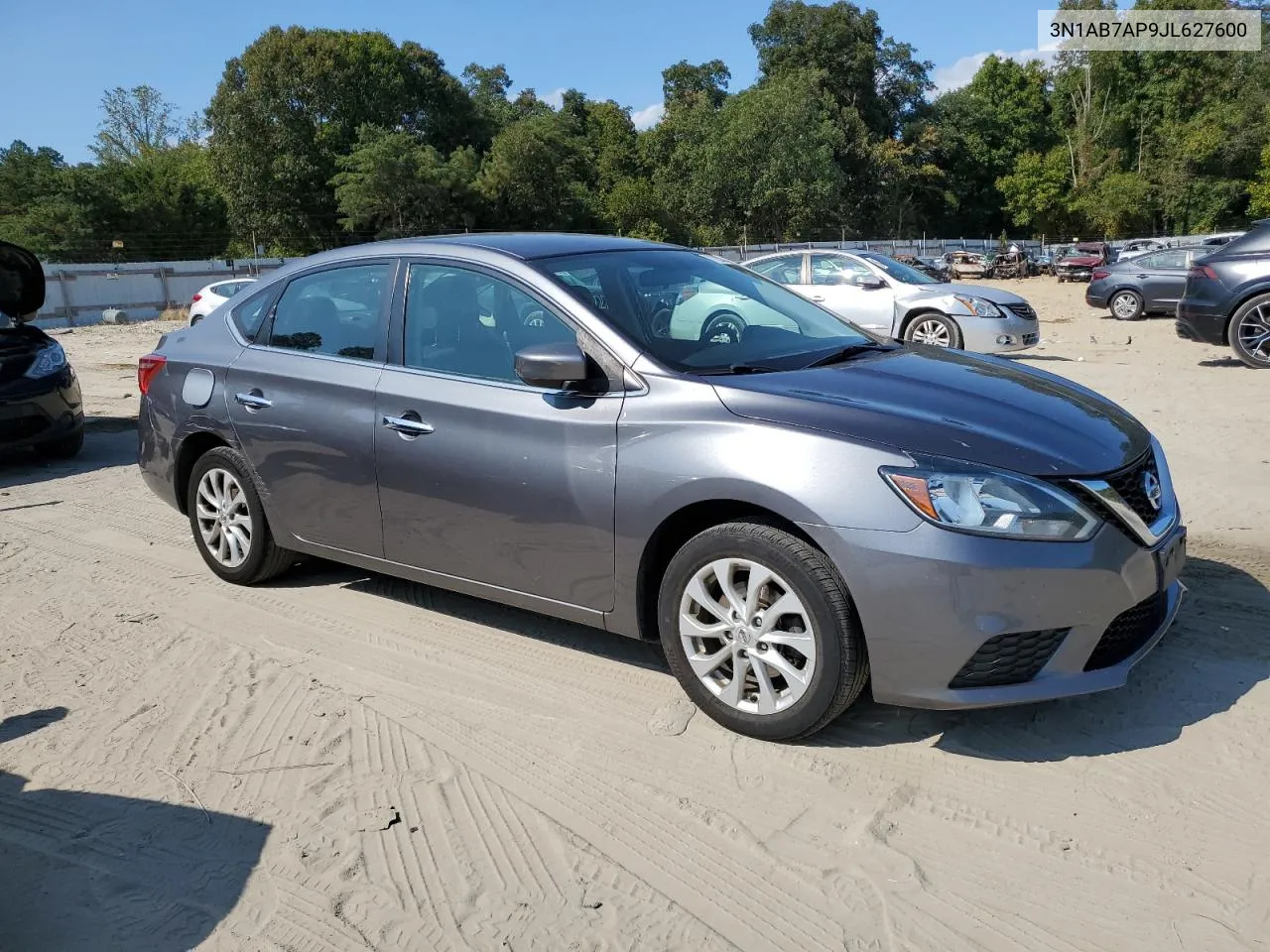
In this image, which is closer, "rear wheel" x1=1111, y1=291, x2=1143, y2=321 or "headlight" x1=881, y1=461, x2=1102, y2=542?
"headlight" x1=881, y1=461, x2=1102, y2=542

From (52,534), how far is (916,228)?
246ft

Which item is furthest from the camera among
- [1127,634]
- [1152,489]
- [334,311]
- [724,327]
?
[334,311]

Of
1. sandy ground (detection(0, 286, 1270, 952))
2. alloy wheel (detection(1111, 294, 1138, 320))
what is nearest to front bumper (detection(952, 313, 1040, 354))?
alloy wheel (detection(1111, 294, 1138, 320))

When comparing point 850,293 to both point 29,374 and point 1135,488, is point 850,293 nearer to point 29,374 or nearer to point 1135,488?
point 29,374

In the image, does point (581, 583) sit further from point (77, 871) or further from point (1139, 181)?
point (1139, 181)

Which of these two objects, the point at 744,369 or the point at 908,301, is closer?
the point at 744,369

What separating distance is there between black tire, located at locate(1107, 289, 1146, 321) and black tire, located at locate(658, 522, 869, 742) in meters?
19.3

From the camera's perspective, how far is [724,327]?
422 centimetres

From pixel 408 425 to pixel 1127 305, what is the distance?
19361mm

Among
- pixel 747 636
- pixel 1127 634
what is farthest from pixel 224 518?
pixel 1127 634

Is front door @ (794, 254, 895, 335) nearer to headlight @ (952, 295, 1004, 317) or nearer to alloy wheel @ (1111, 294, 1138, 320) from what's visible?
headlight @ (952, 295, 1004, 317)

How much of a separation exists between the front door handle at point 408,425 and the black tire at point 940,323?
33.6ft

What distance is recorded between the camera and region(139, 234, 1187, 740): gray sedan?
320 centimetres

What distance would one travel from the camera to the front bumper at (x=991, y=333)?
13.4 meters
